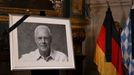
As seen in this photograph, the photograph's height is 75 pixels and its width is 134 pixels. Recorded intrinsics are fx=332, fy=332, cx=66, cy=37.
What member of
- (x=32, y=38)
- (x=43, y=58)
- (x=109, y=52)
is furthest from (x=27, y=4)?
(x=109, y=52)

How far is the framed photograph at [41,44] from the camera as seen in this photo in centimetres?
283

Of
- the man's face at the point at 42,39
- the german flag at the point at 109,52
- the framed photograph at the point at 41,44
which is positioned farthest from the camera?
the german flag at the point at 109,52

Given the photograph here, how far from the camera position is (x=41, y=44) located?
2947 millimetres

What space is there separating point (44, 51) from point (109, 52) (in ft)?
2.57

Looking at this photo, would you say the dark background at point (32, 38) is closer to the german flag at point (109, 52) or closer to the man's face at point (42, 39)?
the man's face at point (42, 39)

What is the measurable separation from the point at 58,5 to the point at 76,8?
212 millimetres

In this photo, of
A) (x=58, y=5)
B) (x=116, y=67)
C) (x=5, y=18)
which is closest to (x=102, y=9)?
(x=58, y=5)

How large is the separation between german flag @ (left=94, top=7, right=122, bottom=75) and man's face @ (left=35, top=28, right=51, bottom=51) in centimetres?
70

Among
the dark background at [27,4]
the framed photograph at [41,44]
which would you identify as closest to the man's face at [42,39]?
the framed photograph at [41,44]

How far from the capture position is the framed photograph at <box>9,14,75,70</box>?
2834mm

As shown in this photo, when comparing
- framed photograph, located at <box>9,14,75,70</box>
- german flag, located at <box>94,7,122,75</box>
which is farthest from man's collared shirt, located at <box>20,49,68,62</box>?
german flag, located at <box>94,7,122,75</box>

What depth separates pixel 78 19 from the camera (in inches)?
147

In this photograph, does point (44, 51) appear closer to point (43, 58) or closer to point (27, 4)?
point (43, 58)

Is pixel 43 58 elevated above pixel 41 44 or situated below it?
below
